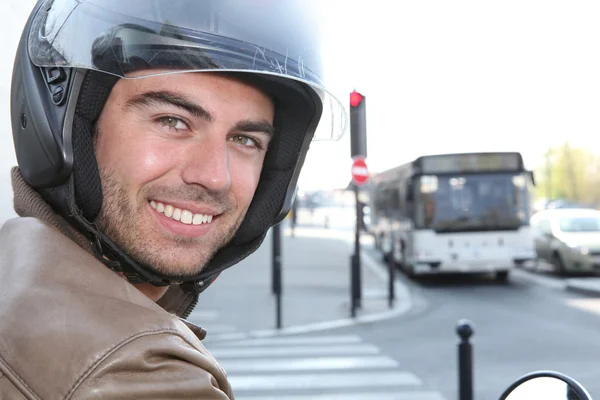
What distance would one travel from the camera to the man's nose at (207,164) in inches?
55.9

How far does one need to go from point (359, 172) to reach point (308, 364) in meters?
4.22

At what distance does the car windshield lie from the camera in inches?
587

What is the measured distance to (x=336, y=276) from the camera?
15.4 metres

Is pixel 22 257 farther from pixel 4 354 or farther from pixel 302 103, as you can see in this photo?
pixel 302 103

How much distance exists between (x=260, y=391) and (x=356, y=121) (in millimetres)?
3819

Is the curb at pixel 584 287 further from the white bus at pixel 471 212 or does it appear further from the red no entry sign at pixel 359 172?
the red no entry sign at pixel 359 172

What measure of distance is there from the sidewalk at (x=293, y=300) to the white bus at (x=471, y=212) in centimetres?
119

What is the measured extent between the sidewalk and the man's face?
7455mm

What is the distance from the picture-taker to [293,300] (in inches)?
472

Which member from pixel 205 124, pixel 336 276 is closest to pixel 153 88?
pixel 205 124

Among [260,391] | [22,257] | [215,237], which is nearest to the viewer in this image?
[22,257]

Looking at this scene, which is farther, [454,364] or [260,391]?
[454,364]

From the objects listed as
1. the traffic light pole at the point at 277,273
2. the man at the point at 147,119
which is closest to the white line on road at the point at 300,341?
the traffic light pole at the point at 277,273

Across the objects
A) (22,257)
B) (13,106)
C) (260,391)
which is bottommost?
(260,391)
